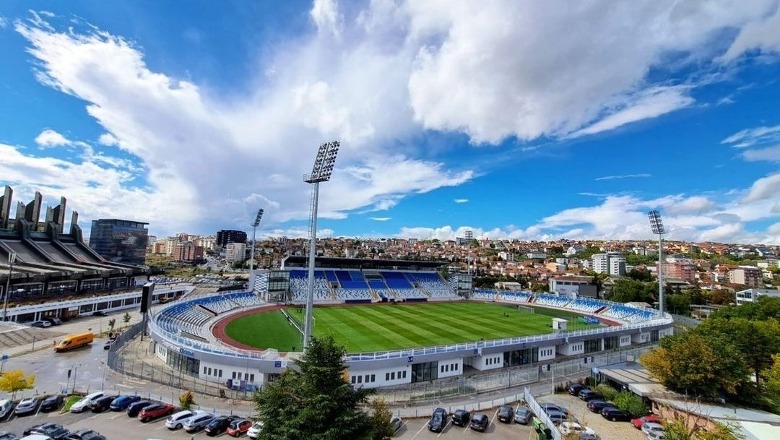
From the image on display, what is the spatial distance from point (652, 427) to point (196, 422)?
20060mm

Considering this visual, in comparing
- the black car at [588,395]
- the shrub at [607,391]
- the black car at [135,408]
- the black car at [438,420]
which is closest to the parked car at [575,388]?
the black car at [588,395]

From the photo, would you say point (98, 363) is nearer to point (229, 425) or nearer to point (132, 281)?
point (229, 425)

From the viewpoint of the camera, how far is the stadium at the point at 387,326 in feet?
79.7

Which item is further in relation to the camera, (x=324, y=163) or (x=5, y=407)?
(x=324, y=163)

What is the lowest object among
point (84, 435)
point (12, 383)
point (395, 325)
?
point (395, 325)

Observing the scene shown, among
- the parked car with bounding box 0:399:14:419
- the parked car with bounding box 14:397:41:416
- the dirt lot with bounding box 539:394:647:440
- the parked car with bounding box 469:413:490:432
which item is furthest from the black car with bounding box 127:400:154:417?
the dirt lot with bounding box 539:394:647:440

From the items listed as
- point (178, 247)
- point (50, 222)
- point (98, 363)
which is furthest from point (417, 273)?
point (178, 247)

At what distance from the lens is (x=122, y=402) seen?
1853 centimetres

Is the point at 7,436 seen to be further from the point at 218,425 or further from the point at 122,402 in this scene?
the point at 218,425

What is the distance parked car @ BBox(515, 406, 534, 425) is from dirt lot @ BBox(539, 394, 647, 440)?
2.39 m

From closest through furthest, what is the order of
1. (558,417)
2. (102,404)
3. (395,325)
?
(102,404) → (558,417) → (395,325)

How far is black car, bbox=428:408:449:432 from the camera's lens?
685 inches

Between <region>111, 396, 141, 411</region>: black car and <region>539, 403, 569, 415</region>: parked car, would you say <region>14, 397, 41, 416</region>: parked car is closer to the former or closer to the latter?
<region>111, 396, 141, 411</region>: black car

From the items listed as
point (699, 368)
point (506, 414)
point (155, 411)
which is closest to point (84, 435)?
point (155, 411)
